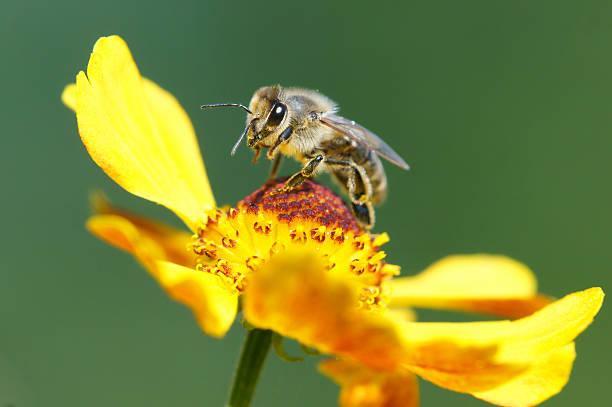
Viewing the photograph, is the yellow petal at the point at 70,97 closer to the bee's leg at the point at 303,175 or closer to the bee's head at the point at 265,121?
the bee's head at the point at 265,121

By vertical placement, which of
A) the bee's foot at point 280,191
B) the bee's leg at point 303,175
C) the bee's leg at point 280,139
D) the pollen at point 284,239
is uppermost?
the bee's leg at point 280,139

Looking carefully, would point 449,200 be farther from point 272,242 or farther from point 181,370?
point 272,242

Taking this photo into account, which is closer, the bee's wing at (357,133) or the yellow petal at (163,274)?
the yellow petal at (163,274)

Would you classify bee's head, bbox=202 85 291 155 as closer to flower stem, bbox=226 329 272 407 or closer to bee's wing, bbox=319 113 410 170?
bee's wing, bbox=319 113 410 170

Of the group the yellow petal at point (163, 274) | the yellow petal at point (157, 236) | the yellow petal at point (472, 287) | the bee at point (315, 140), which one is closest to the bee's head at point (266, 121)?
the bee at point (315, 140)

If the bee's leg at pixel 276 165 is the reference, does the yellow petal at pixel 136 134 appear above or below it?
below

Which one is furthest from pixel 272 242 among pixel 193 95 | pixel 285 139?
pixel 193 95

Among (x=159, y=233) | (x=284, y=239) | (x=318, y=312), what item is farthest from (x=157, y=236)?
(x=318, y=312)

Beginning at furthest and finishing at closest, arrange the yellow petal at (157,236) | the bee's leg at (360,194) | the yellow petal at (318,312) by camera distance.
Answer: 1. the bee's leg at (360,194)
2. the yellow petal at (157,236)
3. the yellow petal at (318,312)
